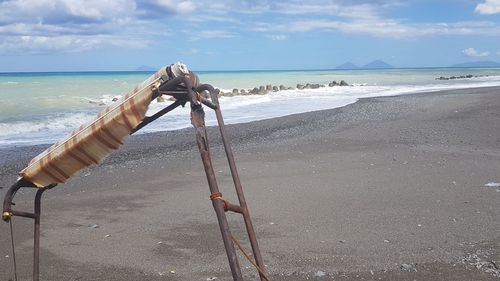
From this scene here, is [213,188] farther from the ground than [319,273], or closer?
farther from the ground

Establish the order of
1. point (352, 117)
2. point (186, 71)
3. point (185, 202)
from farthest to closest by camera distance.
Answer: point (352, 117) < point (185, 202) < point (186, 71)

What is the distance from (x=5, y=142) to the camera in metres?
16.4

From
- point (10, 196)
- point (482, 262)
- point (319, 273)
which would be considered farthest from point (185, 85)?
point (482, 262)

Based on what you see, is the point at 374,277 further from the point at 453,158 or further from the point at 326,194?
the point at 453,158

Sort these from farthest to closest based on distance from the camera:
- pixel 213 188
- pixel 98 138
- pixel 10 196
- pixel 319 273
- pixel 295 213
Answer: pixel 295 213, pixel 319 273, pixel 10 196, pixel 98 138, pixel 213 188

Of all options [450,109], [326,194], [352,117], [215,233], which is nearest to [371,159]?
[326,194]

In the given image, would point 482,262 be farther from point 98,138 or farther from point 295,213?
point 98,138

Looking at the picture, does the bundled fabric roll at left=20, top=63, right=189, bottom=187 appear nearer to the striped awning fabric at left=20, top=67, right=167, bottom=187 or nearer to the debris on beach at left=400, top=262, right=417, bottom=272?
the striped awning fabric at left=20, top=67, right=167, bottom=187

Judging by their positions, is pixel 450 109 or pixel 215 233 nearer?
pixel 215 233

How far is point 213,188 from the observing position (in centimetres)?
256

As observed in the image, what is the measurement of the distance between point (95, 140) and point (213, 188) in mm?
766

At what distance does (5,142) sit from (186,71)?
15.2 meters

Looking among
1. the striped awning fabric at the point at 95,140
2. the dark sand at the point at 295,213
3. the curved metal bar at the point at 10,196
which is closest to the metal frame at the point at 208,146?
the striped awning fabric at the point at 95,140

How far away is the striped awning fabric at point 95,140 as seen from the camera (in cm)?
282
